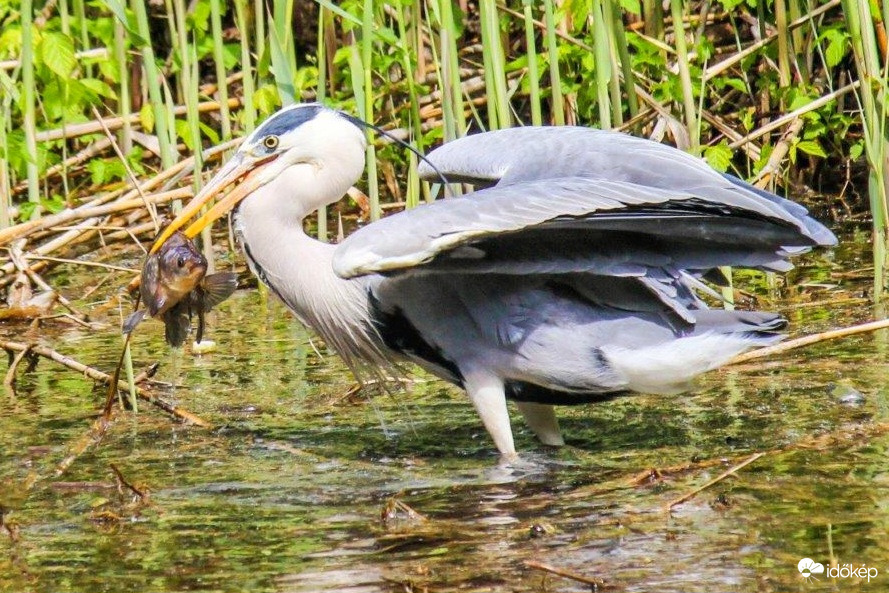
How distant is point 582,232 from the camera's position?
4.33m

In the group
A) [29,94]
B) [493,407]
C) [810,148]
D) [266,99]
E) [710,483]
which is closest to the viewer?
[710,483]

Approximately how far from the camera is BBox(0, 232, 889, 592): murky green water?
3311 millimetres

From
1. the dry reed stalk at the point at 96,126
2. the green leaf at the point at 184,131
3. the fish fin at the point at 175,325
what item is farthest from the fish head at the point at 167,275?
the dry reed stalk at the point at 96,126

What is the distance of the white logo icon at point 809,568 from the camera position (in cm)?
313

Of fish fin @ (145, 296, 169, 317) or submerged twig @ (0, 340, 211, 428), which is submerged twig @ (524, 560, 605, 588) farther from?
submerged twig @ (0, 340, 211, 428)

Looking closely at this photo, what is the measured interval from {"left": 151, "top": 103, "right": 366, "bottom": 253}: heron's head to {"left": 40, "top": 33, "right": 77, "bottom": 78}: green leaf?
1.64 meters

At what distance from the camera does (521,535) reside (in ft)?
11.8

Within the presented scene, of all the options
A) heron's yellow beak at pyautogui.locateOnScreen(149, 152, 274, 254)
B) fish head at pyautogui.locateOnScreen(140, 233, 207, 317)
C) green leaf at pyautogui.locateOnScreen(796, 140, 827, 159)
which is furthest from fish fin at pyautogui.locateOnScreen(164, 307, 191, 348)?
green leaf at pyautogui.locateOnScreen(796, 140, 827, 159)

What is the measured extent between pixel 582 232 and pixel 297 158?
106 cm

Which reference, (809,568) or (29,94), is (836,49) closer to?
(29,94)

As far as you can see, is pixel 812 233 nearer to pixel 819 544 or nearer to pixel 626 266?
pixel 626 266

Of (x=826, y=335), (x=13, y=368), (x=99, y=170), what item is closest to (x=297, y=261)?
(x=13, y=368)

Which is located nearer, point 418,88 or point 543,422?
point 543,422

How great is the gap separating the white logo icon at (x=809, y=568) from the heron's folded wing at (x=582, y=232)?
47.0 inches
